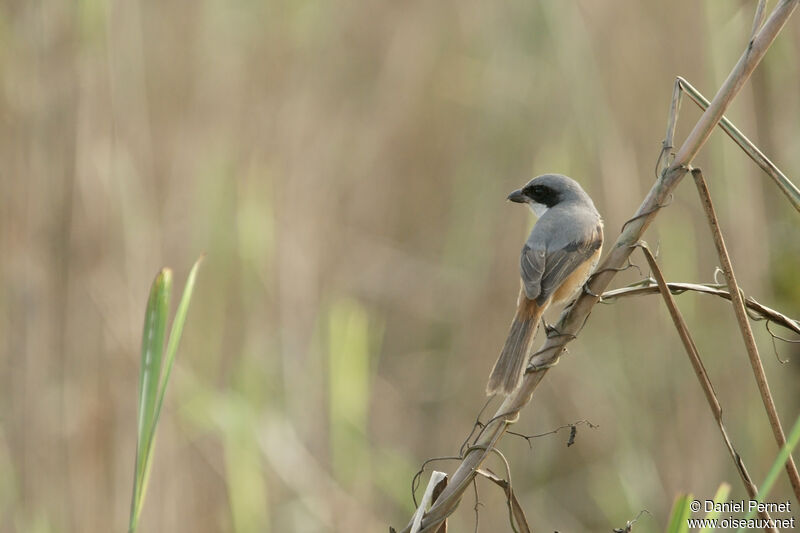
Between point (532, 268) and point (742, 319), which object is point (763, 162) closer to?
point (742, 319)

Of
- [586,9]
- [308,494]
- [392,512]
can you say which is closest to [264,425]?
[308,494]

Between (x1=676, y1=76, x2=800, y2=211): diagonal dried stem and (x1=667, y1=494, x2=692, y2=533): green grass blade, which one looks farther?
(x1=676, y1=76, x2=800, y2=211): diagonal dried stem

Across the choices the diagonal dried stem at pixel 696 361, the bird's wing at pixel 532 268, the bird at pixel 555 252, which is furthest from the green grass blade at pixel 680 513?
the bird's wing at pixel 532 268

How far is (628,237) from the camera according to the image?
1.17 m

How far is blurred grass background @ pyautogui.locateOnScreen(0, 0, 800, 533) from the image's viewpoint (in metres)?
2.71

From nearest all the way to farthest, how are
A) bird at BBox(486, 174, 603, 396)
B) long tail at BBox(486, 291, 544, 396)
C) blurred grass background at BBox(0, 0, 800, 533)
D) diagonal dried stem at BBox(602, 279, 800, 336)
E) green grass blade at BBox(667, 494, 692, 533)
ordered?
green grass blade at BBox(667, 494, 692, 533)
diagonal dried stem at BBox(602, 279, 800, 336)
long tail at BBox(486, 291, 544, 396)
bird at BBox(486, 174, 603, 396)
blurred grass background at BBox(0, 0, 800, 533)

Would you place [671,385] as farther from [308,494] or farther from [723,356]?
[308,494]

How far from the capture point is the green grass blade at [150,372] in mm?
1192

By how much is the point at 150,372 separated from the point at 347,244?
8.65 ft

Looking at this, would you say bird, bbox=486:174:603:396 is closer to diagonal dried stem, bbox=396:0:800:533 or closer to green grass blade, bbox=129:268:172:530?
diagonal dried stem, bbox=396:0:800:533

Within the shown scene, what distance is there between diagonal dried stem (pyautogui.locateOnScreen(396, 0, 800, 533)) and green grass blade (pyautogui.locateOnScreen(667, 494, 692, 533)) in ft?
0.73

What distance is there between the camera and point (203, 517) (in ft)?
9.86

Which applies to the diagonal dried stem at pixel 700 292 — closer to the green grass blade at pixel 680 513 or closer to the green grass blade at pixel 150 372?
the green grass blade at pixel 680 513

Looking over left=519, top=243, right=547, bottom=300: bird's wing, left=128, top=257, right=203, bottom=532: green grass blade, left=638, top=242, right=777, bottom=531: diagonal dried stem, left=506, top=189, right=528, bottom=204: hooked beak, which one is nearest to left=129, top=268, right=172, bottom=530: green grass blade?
left=128, top=257, right=203, bottom=532: green grass blade
